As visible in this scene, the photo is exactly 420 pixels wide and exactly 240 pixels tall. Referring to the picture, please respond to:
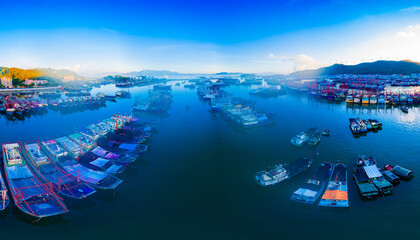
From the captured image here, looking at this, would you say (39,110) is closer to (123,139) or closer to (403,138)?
(123,139)

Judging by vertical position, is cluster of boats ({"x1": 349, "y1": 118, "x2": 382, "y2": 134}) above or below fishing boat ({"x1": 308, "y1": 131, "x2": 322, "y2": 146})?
above

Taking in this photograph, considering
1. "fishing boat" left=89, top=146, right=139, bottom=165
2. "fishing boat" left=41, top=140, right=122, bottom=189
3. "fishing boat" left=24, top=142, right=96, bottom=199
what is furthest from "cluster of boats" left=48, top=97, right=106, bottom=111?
"fishing boat" left=89, top=146, right=139, bottom=165

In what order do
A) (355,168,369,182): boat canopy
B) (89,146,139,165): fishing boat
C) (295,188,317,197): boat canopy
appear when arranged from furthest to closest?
(89,146,139,165): fishing boat, (355,168,369,182): boat canopy, (295,188,317,197): boat canopy

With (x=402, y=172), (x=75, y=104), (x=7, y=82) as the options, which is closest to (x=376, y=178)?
(x=402, y=172)

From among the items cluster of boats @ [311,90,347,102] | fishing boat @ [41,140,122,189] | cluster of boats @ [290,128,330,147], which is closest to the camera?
fishing boat @ [41,140,122,189]

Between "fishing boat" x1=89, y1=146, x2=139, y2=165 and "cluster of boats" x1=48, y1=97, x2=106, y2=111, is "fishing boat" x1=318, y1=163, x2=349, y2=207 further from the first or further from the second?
"cluster of boats" x1=48, y1=97, x2=106, y2=111

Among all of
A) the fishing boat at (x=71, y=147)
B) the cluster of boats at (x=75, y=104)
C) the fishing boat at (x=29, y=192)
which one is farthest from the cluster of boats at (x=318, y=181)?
the cluster of boats at (x=75, y=104)

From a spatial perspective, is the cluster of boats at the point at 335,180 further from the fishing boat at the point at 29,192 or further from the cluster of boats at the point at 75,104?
the cluster of boats at the point at 75,104
